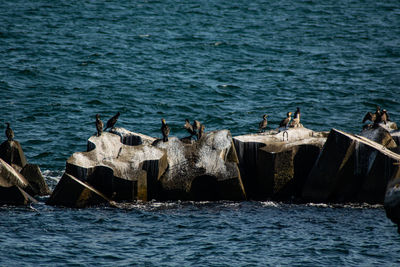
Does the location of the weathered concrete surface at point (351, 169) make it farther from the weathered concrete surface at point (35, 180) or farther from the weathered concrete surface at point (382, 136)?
the weathered concrete surface at point (35, 180)

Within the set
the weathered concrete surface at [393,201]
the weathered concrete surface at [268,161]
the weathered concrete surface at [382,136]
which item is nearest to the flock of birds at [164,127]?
the weathered concrete surface at [268,161]

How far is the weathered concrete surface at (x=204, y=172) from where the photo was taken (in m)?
24.1

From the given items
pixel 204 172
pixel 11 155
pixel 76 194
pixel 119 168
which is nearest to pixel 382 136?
pixel 204 172

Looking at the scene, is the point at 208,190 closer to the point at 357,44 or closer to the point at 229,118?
the point at 229,118

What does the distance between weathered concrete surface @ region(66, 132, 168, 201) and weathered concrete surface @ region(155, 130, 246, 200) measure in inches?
19.5

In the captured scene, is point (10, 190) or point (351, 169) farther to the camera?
point (351, 169)

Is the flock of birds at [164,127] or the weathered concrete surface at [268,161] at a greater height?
the flock of birds at [164,127]

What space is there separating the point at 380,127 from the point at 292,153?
442 centimetres

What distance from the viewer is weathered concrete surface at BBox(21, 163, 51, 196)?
24952 mm

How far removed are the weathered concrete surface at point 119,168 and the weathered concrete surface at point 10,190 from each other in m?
1.78

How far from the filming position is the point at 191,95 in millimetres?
44500

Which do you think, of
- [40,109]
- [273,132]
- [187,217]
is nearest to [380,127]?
[273,132]

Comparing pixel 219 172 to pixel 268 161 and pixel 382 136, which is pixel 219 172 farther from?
pixel 382 136

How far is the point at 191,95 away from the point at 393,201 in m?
24.4
